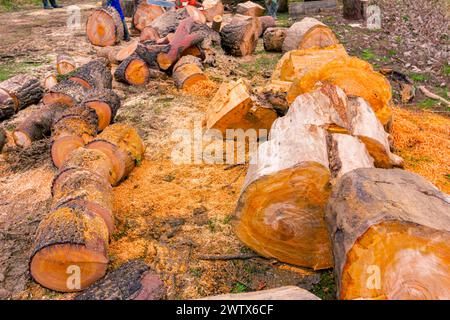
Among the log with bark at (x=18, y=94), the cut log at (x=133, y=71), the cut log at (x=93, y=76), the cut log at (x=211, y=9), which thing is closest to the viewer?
the log with bark at (x=18, y=94)

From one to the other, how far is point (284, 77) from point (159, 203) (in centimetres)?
283

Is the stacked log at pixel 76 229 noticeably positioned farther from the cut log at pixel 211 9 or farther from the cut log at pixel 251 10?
the cut log at pixel 251 10

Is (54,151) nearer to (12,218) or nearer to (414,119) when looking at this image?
(12,218)

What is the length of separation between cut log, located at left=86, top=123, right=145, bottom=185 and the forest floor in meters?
0.16

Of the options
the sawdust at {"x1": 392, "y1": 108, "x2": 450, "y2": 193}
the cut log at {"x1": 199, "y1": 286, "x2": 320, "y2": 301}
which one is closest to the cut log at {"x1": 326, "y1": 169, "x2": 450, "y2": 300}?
the cut log at {"x1": 199, "y1": 286, "x2": 320, "y2": 301}

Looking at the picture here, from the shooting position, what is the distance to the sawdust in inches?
169

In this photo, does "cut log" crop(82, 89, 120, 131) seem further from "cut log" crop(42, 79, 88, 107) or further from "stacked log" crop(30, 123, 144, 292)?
"stacked log" crop(30, 123, 144, 292)

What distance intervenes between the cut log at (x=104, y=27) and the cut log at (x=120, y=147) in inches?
230

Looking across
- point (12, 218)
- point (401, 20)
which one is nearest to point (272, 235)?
point (12, 218)

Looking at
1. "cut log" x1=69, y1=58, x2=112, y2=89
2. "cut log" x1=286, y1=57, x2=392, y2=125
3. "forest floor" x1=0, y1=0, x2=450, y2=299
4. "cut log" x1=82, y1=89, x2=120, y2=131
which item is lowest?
"forest floor" x1=0, y1=0, x2=450, y2=299

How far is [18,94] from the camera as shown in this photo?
6.07 m

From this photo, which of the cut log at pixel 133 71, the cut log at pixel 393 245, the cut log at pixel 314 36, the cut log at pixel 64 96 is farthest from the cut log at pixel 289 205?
the cut log at pixel 314 36

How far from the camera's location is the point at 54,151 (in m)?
4.54

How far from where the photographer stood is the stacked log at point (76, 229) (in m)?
2.82
